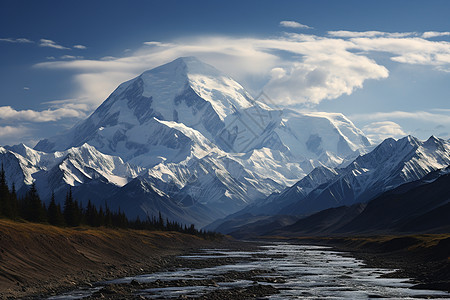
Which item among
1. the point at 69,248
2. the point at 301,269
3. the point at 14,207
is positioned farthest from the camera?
the point at 14,207

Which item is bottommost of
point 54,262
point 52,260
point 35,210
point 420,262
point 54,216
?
point 420,262

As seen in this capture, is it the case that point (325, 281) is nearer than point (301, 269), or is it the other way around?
point (325, 281)

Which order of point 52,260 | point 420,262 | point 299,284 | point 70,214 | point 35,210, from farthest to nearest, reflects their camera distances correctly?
point 70,214 → point 35,210 → point 420,262 → point 52,260 → point 299,284

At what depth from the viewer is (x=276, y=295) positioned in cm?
7712

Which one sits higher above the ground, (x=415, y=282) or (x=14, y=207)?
(x=14, y=207)

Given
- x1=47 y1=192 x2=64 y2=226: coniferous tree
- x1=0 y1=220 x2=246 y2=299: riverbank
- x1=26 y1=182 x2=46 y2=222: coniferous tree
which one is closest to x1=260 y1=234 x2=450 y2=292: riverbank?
x1=0 y1=220 x2=246 y2=299: riverbank

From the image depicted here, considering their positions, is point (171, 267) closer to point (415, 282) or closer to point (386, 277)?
point (386, 277)

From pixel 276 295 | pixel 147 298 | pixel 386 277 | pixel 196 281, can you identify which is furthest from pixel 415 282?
pixel 147 298

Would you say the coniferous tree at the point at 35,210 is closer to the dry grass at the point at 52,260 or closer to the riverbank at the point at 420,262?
the dry grass at the point at 52,260

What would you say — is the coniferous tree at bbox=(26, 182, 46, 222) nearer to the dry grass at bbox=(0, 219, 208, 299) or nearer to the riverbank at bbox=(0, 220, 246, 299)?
the riverbank at bbox=(0, 220, 246, 299)

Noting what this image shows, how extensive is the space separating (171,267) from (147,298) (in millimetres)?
51504

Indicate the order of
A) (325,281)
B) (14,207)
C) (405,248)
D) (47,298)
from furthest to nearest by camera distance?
(405,248)
(14,207)
(325,281)
(47,298)

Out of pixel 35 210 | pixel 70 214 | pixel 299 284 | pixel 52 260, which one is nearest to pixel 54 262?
pixel 52 260

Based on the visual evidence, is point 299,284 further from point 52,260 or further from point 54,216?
point 54,216
